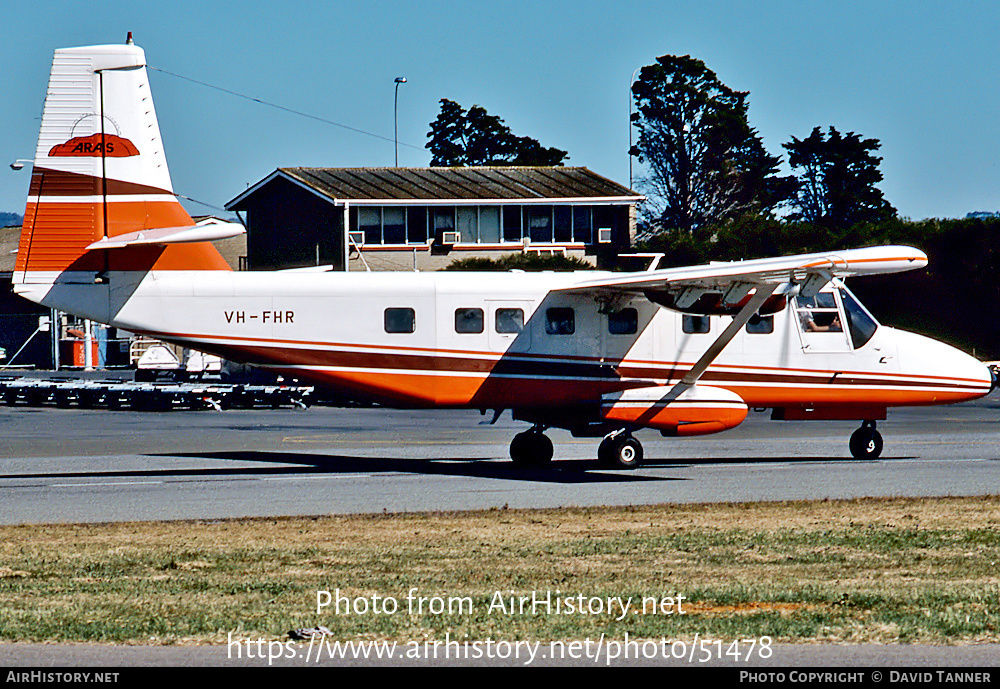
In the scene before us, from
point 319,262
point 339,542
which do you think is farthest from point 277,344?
point 319,262

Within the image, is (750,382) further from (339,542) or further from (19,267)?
(19,267)

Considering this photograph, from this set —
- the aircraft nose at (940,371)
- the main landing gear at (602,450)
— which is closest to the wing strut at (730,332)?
the main landing gear at (602,450)

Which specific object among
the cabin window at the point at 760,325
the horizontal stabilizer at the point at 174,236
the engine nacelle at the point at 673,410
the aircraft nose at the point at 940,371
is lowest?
the engine nacelle at the point at 673,410

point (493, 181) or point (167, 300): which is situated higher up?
point (493, 181)

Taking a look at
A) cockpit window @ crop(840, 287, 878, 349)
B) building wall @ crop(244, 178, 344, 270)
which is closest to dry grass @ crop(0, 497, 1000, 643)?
cockpit window @ crop(840, 287, 878, 349)

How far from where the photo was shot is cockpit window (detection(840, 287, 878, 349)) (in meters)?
21.2

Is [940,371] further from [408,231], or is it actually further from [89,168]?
[408,231]

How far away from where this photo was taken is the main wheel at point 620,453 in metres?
19.8

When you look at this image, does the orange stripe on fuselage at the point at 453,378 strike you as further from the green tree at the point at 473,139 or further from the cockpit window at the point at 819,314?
the green tree at the point at 473,139

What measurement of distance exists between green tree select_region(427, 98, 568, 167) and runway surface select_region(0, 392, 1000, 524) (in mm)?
79048

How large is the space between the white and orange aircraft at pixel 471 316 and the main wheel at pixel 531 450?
0.03 meters

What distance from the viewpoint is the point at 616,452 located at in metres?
19.9

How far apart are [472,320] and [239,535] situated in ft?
24.5

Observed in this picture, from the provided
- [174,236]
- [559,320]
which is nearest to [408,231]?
[559,320]
